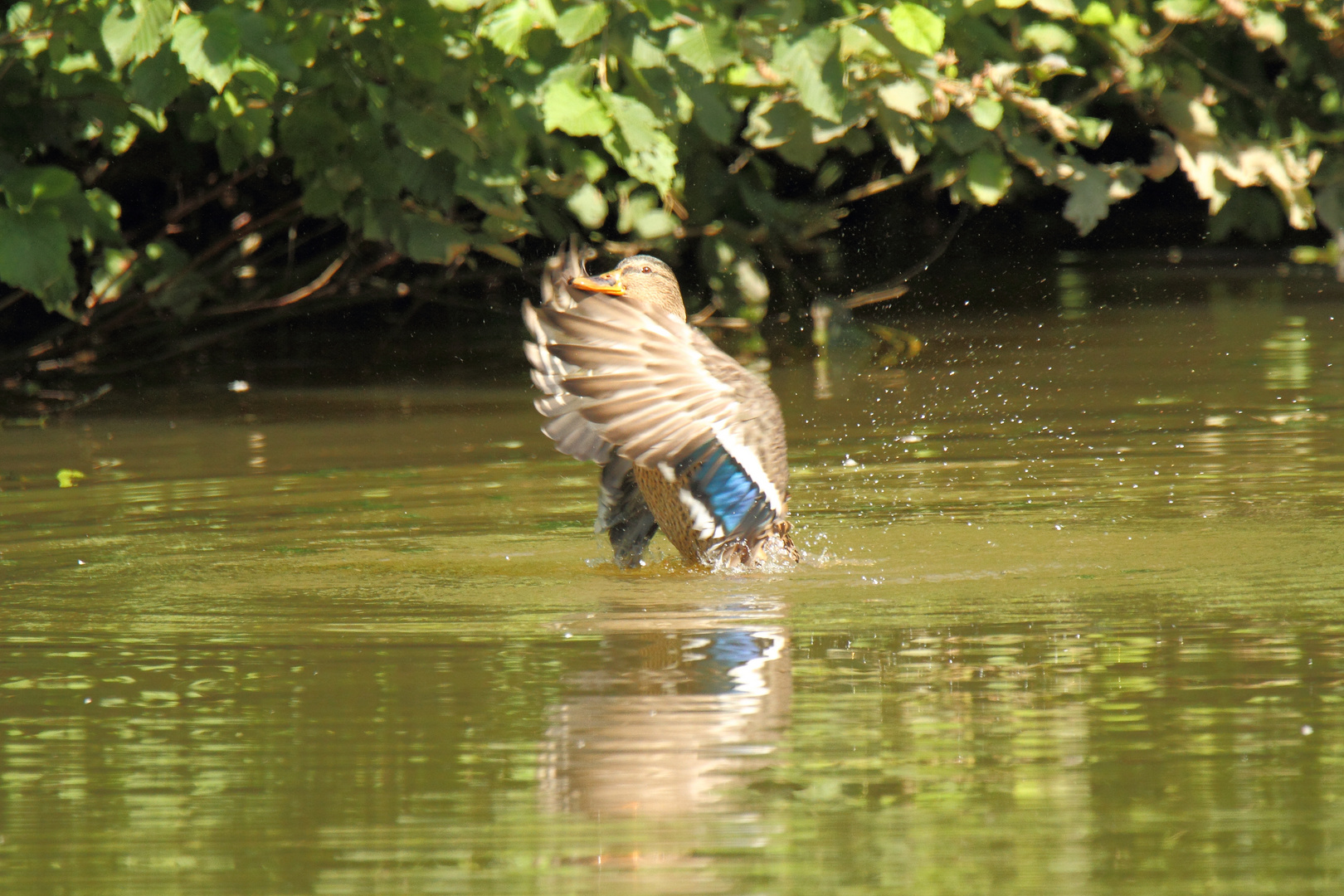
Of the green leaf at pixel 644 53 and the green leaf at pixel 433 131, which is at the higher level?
the green leaf at pixel 644 53

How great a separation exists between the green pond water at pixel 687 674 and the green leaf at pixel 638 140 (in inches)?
48.1

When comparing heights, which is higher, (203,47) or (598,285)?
(203,47)

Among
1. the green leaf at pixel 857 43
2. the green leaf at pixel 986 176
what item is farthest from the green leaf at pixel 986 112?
the green leaf at pixel 857 43

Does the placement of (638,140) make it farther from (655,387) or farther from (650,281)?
(655,387)

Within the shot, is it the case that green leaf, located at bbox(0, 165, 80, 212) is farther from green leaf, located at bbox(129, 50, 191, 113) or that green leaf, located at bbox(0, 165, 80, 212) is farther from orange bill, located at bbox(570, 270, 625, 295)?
orange bill, located at bbox(570, 270, 625, 295)

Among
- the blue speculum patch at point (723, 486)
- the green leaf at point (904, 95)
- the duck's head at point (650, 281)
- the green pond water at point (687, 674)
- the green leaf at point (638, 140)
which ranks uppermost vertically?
the green leaf at point (904, 95)

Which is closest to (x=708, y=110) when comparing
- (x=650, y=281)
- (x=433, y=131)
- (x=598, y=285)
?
(x=433, y=131)

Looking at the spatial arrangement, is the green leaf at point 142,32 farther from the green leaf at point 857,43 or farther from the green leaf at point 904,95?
the green leaf at point 904,95

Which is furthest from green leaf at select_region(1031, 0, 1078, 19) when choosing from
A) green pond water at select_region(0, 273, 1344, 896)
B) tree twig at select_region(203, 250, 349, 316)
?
tree twig at select_region(203, 250, 349, 316)

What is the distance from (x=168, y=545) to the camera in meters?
5.88

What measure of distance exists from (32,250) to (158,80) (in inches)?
29.8

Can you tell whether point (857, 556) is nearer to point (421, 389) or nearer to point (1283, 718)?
point (1283, 718)

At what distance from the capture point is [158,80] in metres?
6.89

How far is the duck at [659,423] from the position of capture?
5082mm
